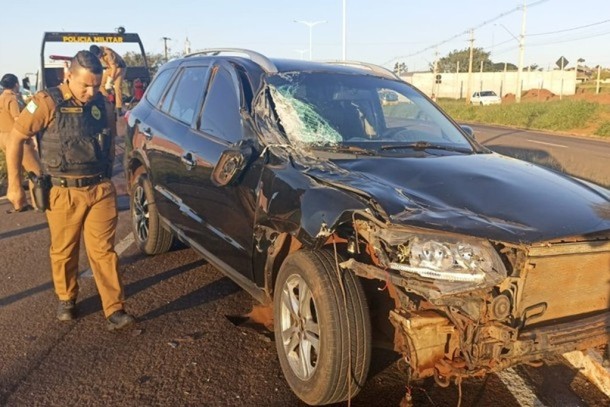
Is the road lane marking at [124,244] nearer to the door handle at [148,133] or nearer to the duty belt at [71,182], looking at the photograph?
the door handle at [148,133]

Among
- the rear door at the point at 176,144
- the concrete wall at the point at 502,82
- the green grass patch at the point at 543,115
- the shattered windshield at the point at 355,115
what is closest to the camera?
the shattered windshield at the point at 355,115

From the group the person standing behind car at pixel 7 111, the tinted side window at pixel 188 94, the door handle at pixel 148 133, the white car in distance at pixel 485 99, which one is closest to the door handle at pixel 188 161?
the tinted side window at pixel 188 94

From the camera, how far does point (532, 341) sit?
2670 millimetres

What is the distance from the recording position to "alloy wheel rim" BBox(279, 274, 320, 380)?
3.19m

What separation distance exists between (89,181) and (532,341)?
3.11m

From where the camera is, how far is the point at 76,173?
4.22 metres

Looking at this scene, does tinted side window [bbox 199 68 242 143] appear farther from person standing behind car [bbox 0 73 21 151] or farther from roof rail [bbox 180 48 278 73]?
person standing behind car [bbox 0 73 21 151]

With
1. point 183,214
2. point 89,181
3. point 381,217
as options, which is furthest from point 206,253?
point 381,217

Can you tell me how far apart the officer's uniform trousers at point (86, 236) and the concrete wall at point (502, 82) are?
163 ft

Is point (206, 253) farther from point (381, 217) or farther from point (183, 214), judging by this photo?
point (381, 217)

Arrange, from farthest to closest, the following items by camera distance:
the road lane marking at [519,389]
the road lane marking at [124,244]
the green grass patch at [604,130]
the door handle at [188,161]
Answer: the green grass patch at [604,130] → the road lane marking at [124,244] → the door handle at [188,161] → the road lane marking at [519,389]

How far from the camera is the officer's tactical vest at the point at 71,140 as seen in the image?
163 inches

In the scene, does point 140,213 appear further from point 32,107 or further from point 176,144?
point 32,107

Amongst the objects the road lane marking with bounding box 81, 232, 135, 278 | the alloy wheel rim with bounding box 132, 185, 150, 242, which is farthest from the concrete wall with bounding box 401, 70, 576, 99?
the alloy wheel rim with bounding box 132, 185, 150, 242
